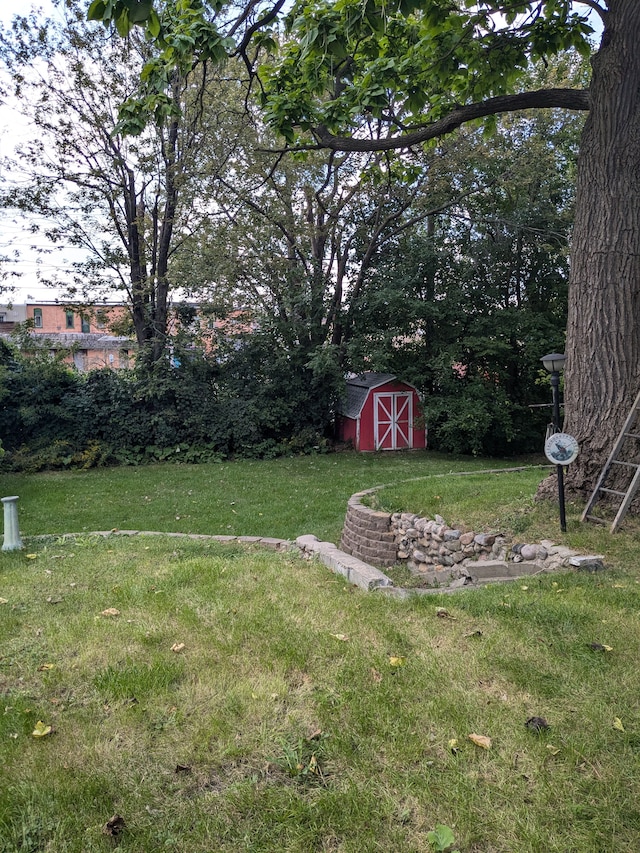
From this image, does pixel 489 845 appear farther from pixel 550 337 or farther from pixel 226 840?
pixel 550 337

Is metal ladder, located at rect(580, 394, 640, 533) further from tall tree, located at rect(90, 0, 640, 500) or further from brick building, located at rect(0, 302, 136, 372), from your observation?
brick building, located at rect(0, 302, 136, 372)

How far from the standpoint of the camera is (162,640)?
3098mm

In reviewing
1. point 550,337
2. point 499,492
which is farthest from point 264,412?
point 499,492

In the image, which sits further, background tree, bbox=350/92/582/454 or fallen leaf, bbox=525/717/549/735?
background tree, bbox=350/92/582/454

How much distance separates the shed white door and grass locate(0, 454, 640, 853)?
11.1 metres

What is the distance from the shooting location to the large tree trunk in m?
5.29

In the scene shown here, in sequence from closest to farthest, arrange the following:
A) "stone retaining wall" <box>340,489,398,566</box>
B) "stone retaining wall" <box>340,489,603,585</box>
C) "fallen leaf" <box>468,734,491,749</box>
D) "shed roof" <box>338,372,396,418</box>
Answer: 1. "fallen leaf" <box>468,734,491,749</box>
2. "stone retaining wall" <box>340,489,603,585</box>
3. "stone retaining wall" <box>340,489,398,566</box>
4. "shed roof" <box>338,372,396,418</box>

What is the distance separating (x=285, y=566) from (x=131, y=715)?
242 centimetres

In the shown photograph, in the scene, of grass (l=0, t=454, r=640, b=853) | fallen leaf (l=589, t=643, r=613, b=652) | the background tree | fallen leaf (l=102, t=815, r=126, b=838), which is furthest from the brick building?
fallen leaf (l=102, t=815, r=126, b=838)

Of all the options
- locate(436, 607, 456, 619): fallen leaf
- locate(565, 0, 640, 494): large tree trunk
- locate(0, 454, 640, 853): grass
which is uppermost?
locate(565, 0, 640, 494): large tree trunk

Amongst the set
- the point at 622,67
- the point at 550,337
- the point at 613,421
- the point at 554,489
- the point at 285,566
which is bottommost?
the point at 285,566

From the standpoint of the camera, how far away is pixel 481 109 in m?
5.94

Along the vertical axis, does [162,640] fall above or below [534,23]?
below

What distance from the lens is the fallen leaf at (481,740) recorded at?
214 centimetres
